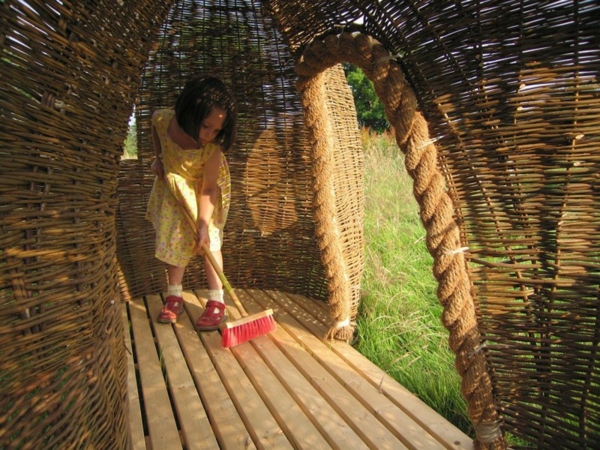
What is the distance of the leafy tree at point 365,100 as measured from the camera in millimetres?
17000

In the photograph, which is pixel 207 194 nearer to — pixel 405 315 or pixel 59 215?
pixel 405 315

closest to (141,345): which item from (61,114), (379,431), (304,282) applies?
(304,282)

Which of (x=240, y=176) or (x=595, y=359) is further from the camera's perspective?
(x=240, y=176)

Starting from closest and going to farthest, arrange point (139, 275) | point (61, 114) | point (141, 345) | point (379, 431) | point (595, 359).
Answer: point (61, 114), point (595, 359), point (379, 431), point (141, 345), point (139, 275)

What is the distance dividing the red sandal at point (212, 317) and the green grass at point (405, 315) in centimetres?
74

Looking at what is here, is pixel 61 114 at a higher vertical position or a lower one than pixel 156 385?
higher

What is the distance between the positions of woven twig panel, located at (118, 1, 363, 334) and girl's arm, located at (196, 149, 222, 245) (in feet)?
1.15

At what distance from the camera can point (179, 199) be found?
2367 millimetres

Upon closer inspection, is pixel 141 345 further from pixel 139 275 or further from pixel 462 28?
pixel 462 28

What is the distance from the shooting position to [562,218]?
3.46ft

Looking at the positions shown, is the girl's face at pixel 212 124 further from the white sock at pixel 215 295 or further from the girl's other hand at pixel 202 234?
the white sock at pixel 215 295

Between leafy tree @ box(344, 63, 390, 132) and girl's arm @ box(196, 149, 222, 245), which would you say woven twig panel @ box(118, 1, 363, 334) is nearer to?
girl's arm @ box(196, 149, 222, 245)

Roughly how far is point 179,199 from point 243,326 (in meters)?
0.74

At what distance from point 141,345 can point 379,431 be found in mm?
1246
